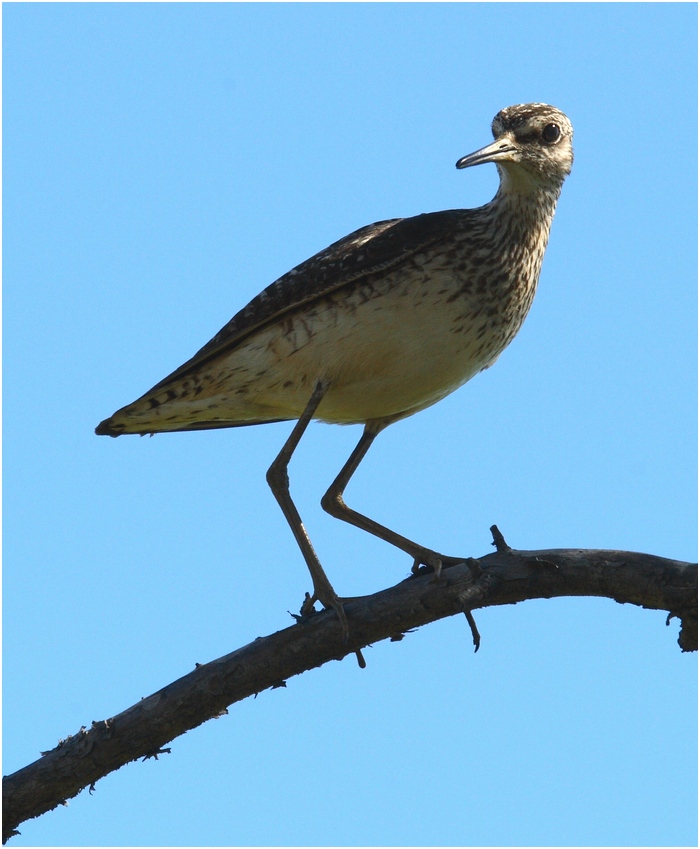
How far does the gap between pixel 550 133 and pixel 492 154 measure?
2.38ft

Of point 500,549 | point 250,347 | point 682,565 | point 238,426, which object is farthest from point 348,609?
point 238,426

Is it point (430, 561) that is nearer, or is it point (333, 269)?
point (430, 561)

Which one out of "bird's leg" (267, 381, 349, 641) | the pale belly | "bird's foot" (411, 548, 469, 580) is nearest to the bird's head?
the pale belly

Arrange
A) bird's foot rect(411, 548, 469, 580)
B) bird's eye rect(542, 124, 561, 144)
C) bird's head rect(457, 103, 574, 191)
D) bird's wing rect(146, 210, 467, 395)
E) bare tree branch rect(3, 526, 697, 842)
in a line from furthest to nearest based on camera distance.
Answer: bird's eye rect(542, 124, 561, 144) → bird's head rect(457, 103, 574, 191) → bird's wing rect(146, 210, 467, 395) → bird's foot rect(411, 548, 469, 580) → bare tree branch rect(3, 526, 697, 842)

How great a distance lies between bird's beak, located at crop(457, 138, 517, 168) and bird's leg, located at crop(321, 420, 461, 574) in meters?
2.25

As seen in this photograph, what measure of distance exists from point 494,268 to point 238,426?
9.14 feet

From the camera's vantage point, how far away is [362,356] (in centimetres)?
860

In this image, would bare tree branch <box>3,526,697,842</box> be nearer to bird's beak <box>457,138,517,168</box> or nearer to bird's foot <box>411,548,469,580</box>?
bird's foot <box>411,548,469,580</box>

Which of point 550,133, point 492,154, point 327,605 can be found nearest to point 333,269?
point 492,154

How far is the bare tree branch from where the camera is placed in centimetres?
666

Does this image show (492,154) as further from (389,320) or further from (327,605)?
(327,605)

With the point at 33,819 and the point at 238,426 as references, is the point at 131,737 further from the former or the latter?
the point at 238,426

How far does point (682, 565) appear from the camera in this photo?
622 centimetres

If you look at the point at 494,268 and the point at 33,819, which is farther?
the point at 494,268
